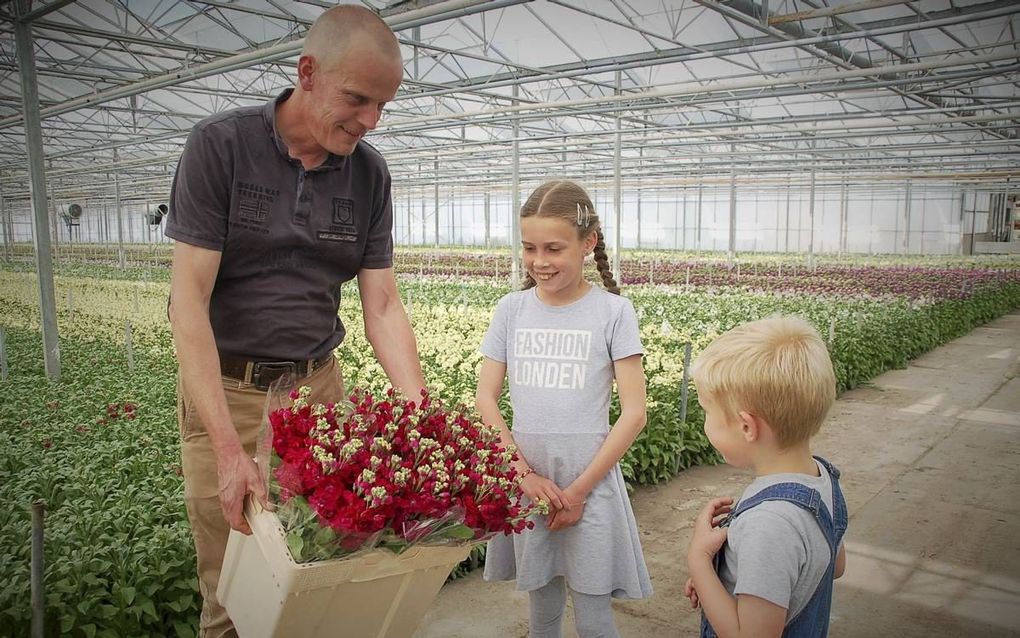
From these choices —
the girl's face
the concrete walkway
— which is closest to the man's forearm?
the girl's face

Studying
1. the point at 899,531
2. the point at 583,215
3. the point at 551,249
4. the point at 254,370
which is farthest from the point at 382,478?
the point at 899,531

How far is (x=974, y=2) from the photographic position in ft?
27.5

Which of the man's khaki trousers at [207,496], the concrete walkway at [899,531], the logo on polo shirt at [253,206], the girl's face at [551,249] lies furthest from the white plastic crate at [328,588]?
the concrete walkway at [899,531]

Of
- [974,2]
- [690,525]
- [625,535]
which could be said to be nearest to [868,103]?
[974,2]

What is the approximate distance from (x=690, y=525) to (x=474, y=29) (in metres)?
8.49

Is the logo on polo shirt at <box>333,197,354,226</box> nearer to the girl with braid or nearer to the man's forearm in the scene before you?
the man's forearm

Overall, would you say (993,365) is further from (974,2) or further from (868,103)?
(868,103)

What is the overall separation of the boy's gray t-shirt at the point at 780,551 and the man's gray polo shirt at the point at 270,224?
1.20 meters

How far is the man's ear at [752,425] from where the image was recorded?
1562 mm

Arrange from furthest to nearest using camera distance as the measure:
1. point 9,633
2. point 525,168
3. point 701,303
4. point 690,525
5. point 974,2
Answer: point 525,168
point 701,303
point 974,2
point 690,525
point 9,633

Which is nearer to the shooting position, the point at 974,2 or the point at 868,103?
the point at 974,2

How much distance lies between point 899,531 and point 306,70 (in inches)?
159

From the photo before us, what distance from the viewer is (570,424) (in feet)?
7.27

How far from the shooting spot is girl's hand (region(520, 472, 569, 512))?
82.3 inches
